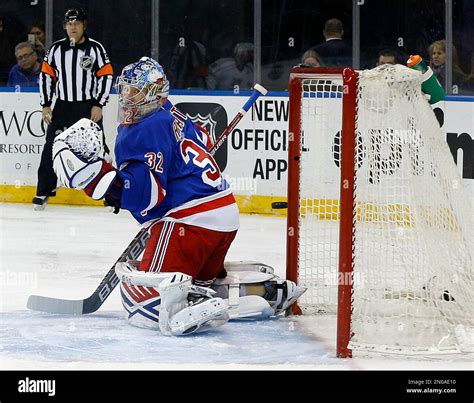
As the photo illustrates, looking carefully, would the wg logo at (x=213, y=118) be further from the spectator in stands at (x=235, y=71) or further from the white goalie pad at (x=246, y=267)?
the white goalie pad at (x=246, y=267)

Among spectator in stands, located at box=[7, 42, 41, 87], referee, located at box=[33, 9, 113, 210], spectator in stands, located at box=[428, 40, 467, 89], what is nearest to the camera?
spectator in stands, located at box=[428, 40, 467, 89]

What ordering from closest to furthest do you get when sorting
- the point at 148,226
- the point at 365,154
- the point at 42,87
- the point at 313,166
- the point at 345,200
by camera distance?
the point at 345,200 → the point at 365,154 → the point at 148,226 → the point at 313,166 → the point at 42,87

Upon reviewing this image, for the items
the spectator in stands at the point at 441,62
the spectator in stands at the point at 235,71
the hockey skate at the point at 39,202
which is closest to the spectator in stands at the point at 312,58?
the spectator in stands at the point at 235,71

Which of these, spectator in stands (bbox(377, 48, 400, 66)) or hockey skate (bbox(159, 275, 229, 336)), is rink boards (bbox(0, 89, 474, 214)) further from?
hockey skate (bbox(159, 275, 229, 336))

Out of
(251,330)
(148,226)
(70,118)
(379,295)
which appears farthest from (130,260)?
(70,118)

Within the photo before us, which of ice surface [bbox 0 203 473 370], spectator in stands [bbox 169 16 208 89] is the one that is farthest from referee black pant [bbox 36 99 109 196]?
Result: ice surface [bbox 0 203 473 370]

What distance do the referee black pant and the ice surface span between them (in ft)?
5.84

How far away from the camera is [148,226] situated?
4.52 meters

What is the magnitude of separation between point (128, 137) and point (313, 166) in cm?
115

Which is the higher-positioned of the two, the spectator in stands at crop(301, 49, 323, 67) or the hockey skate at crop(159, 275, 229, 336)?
the spectator in stands at crop(301, 49, 323, 67)

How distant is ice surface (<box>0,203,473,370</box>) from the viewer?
154 inches

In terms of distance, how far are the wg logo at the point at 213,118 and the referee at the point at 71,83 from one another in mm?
542

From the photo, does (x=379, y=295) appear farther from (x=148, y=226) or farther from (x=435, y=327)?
(x=148, y=226)

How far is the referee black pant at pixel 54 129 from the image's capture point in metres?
8.06
